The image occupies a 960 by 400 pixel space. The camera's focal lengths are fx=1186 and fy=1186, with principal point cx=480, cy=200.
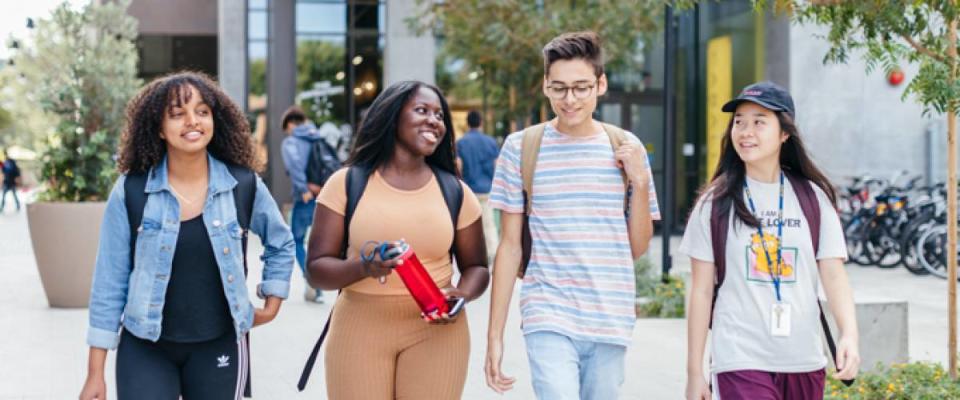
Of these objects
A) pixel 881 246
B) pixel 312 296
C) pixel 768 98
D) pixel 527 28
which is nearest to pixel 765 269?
pixel 768 98

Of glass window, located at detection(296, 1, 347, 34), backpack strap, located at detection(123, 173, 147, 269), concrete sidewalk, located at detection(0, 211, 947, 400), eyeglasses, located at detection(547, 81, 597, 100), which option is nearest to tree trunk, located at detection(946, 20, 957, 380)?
concrete sidewalk, located at detection(0, 211, 947, 400)

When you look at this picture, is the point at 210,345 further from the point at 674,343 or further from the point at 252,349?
the point at 674,343

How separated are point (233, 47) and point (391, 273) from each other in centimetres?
2266

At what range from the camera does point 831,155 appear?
19266mm

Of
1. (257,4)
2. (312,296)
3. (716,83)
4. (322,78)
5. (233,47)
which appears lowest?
(312,296)

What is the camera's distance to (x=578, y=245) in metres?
4.19

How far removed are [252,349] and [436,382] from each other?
17.4 ft

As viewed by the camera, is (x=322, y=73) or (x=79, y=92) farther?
(x=322, y=73)

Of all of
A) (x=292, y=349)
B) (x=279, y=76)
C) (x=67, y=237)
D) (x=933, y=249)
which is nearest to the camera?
(x=292, y=349)

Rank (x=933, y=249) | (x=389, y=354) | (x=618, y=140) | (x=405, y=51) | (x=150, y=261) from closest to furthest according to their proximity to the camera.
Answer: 1. (x=150, y=261)
2. (x=389, y=354)
3. (x=618, y=140)
4. (x=933, y=249)
5. (x=405, y=51)

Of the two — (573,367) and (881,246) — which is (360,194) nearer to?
(573,367)

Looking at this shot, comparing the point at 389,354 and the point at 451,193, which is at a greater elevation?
the point at 451,193

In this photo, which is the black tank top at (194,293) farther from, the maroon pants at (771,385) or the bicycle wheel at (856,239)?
the bicycle wheel at (856,239)

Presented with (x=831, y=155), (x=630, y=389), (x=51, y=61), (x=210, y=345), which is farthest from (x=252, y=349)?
(x=831, y=155)
